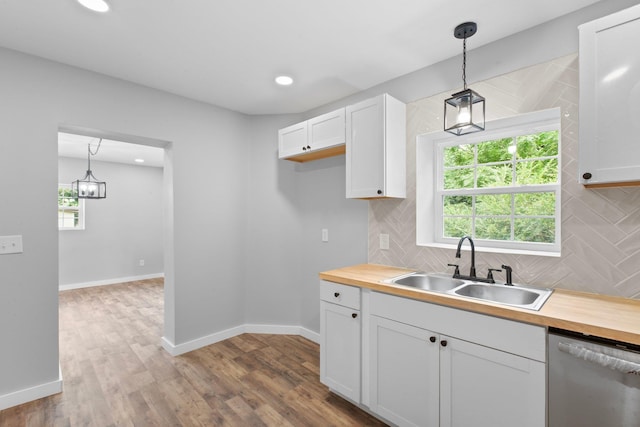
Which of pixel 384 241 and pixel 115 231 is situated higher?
pixel 384 241

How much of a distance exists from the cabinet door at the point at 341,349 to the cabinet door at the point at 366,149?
0.94 metres

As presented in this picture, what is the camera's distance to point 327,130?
272 centimetres

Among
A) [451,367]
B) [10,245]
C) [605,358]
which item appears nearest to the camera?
[605,358]

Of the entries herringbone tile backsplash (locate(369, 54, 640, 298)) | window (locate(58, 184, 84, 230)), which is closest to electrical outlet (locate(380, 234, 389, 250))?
herringbone tile backsplash (locate(369, 54, 640, 298))

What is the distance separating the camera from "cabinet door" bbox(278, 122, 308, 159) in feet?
9.66

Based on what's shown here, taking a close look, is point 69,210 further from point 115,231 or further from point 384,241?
point 384,241

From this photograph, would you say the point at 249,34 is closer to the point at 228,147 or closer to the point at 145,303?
the point at 228,147

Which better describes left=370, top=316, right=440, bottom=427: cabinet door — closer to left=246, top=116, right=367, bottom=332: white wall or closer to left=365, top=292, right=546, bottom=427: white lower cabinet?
left=365, top=292, right=546, bottom=427: white lower cabinet

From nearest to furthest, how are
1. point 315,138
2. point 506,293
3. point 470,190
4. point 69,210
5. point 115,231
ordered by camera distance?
point 506,293 → point 470,190 → point 315,138 → point 69,210 → point 115,231

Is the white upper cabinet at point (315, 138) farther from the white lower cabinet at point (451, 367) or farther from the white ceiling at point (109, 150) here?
the white ceiling at point (109, 150)

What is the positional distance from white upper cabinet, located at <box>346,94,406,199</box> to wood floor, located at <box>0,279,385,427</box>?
161 cm

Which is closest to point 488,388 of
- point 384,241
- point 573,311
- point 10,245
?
point 573,311

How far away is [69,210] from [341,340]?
20.1 feet

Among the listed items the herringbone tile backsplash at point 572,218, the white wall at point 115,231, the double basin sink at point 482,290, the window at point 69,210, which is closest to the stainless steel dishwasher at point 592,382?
the double basin sink at point 482,290
